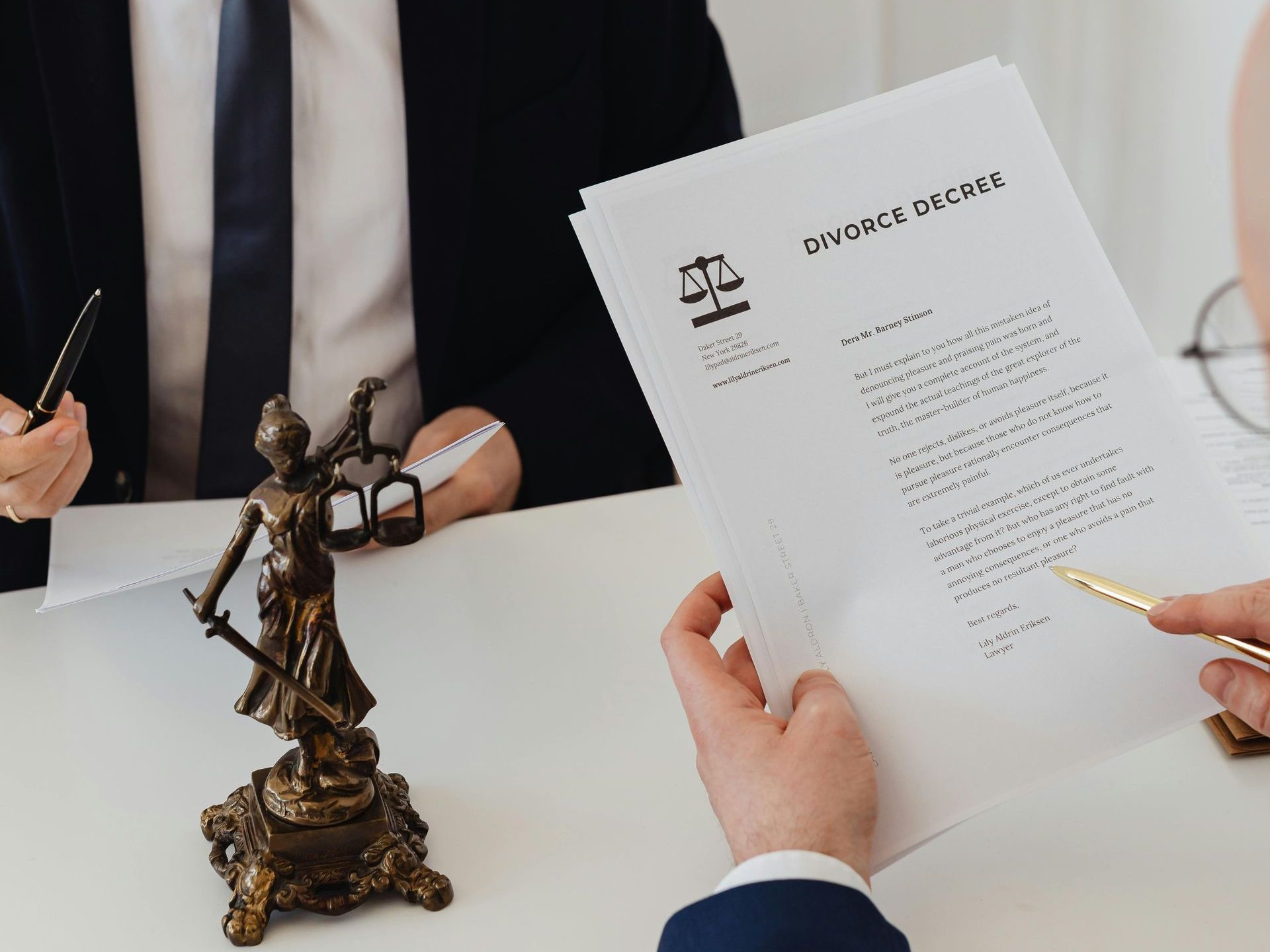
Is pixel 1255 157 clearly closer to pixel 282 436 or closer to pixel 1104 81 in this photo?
pixel 282 436

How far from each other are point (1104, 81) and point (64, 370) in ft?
7.46

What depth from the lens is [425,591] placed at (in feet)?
3.06

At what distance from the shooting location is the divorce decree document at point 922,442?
60cm

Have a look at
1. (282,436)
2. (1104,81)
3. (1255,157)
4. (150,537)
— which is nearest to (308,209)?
(150,537)

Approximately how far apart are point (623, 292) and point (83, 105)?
708 millimetres

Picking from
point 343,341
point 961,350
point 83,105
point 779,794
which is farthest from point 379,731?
point 83,105

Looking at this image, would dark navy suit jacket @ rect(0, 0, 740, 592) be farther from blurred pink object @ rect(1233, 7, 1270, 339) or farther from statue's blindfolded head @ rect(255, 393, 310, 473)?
blurred pink object @ rect(1233, 7, 1270, 339)

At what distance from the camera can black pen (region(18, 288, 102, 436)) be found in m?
0.70

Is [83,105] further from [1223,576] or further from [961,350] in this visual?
[1223,576]

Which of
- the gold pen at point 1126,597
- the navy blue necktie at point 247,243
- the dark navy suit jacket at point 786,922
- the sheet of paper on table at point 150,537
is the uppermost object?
the navy blue necktie at point 247,243

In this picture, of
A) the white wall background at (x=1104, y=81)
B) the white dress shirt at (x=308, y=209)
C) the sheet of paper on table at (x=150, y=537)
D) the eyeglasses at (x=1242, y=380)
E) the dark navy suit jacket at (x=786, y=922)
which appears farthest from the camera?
the white wall background at (x=1104, y=81)

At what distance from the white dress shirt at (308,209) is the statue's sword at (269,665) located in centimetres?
58

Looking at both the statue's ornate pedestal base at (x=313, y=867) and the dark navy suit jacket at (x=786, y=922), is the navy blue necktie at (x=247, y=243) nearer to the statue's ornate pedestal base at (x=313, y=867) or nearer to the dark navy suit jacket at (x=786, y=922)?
Answer: the statue's ornate pedestal base at (x=313, y=867)

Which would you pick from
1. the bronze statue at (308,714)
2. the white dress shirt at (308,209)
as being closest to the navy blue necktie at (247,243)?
the white dress shirt at (308,209)
